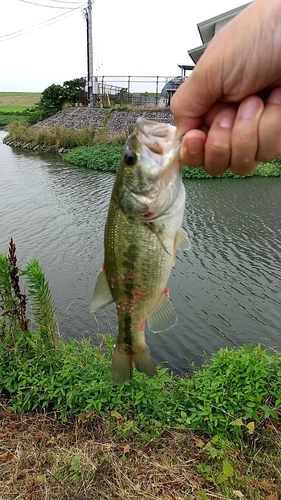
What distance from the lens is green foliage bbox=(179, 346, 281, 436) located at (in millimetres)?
4508

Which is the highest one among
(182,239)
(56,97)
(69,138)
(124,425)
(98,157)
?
(56,97)

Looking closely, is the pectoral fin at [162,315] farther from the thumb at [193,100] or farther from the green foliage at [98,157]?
the green foliage at [98,157]

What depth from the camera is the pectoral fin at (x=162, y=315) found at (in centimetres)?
202

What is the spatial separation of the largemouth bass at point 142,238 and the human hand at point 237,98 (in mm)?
115

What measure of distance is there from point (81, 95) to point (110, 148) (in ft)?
Answer: 49.3

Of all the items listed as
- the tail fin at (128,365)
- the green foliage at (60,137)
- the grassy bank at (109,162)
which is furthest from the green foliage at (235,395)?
the green foliage at (60,137)

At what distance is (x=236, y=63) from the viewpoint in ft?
5.20

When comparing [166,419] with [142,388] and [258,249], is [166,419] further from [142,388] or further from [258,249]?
[258,249]

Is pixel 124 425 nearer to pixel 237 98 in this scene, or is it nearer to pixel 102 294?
pixel 102 294

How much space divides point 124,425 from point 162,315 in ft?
9.31

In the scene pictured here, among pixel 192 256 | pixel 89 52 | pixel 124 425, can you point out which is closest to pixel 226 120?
pixel 124 425

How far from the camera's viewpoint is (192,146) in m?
1.70

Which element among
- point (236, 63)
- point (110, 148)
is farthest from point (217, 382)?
point (110, 148)

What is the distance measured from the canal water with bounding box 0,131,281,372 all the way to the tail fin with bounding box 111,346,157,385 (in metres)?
4.63
